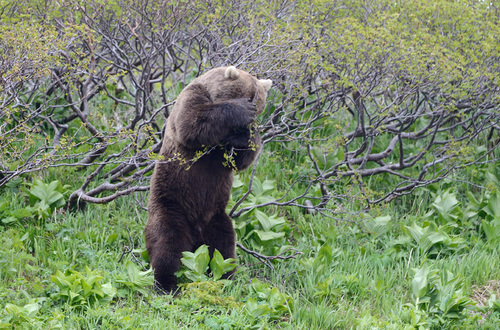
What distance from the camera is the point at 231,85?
5613mm

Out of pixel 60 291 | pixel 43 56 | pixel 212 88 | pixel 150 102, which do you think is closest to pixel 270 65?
pixel 212 88

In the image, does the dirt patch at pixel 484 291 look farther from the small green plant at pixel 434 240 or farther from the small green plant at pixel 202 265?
the small green plant at pixel 202 265

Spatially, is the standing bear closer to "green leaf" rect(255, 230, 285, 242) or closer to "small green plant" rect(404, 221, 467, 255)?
"green leaf" rect(255, 230, 285, 242)

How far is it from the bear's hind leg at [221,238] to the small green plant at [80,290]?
1368 mm

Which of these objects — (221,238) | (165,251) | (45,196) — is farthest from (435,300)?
(45,196)

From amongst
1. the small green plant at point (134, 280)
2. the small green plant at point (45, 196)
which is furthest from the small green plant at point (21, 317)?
the small green plant at point (45, 196)

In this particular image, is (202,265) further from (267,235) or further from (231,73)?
(231,73)

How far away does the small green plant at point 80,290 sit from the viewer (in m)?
4.48

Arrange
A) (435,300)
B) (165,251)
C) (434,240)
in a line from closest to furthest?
(435,300) → (165,251) → (434,240)

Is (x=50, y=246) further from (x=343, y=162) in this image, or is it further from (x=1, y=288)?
(x=343, y=162)

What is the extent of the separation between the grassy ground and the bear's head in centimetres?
153

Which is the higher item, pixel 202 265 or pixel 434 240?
pixel 202 265

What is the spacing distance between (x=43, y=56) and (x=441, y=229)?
4.66 metres

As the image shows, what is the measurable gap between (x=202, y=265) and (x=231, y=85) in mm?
1741
